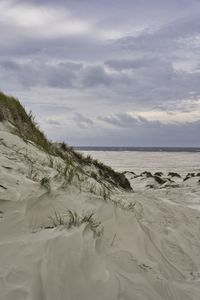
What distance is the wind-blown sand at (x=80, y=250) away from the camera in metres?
2.95

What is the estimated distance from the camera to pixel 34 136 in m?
8.82

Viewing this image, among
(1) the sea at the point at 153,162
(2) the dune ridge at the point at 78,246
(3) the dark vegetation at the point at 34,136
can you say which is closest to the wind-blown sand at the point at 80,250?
(2) the dune ridge at the point at 78,246

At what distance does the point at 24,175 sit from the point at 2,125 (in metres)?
2.63

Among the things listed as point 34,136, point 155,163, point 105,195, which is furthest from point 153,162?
point 105,195

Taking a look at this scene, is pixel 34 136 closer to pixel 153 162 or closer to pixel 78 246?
pixel 78 246

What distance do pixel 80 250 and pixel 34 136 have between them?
5.70m

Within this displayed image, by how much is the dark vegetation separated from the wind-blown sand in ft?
7.92

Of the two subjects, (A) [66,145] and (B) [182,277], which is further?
(A) [66,145]

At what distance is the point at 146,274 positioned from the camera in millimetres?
3457

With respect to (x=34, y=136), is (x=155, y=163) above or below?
below

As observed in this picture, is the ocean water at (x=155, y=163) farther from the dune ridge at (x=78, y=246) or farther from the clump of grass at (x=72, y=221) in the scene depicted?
the clump of grass at (x=72, y=221)

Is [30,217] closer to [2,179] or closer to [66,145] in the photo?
[2,179]

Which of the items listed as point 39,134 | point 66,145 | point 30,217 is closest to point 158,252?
point 30,217

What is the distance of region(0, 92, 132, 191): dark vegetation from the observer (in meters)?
8.20
